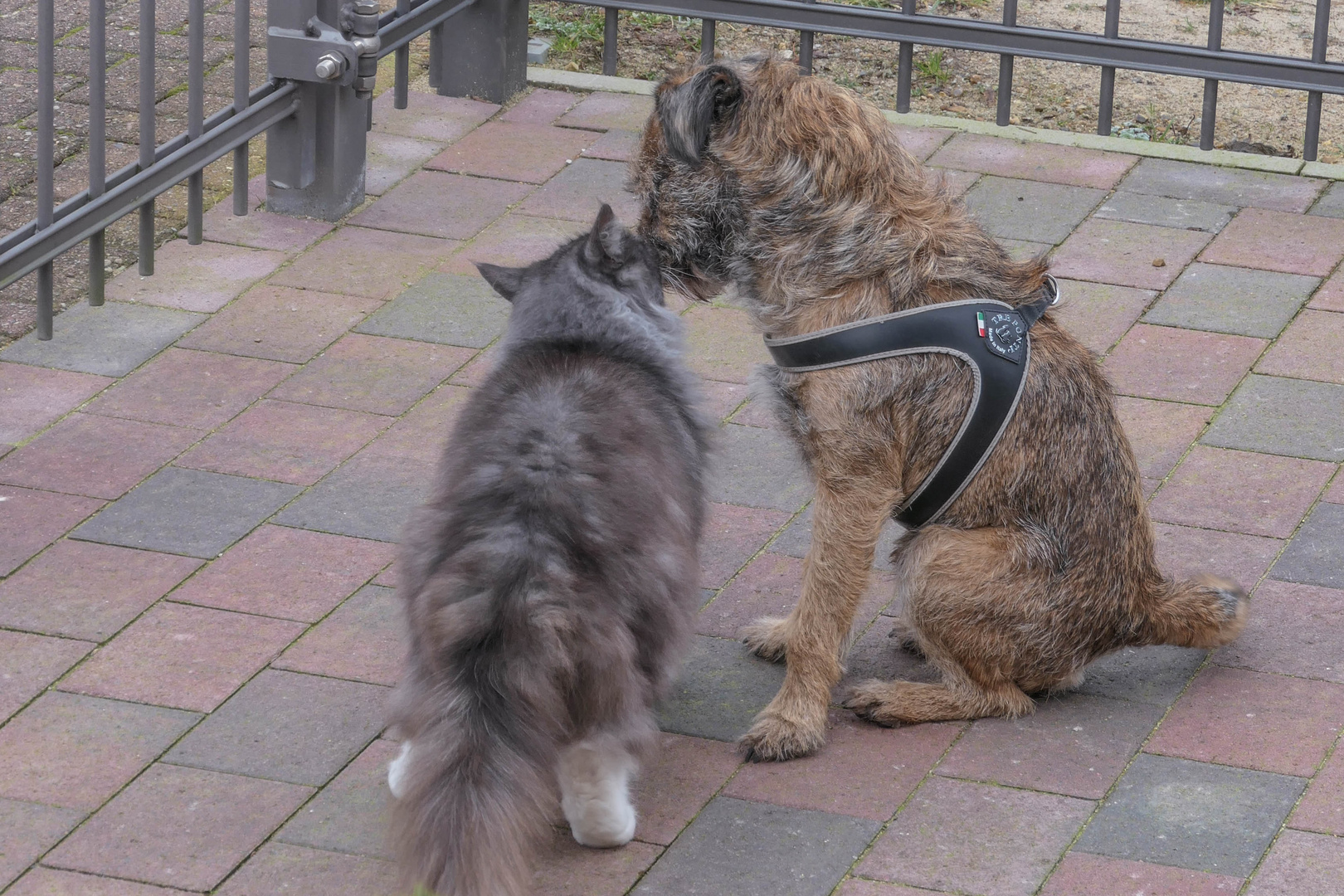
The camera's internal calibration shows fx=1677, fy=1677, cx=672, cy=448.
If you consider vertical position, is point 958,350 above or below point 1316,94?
below

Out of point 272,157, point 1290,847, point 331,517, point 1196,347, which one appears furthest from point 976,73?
point 1290,847

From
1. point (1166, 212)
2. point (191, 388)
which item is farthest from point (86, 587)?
point (1166, 212)

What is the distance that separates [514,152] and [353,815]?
3.93 meters

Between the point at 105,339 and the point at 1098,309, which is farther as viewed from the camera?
the point at 1098,309

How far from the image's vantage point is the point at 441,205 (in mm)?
6480

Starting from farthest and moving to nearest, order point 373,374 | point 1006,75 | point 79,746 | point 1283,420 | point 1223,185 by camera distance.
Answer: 1. point 1006,75
2. point 1223,185
3. point 373,374
4. point 1283,420
5. point 79,746

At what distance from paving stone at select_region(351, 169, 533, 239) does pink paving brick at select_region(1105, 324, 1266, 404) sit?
2401 millimetres

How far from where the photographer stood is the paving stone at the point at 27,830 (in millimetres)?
3354

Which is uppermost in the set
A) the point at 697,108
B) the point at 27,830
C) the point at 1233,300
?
the point at 697,108

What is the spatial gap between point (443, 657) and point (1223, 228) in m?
4.34

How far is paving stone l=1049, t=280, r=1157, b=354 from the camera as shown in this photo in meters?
5.63

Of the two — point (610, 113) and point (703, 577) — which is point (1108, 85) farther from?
point (703, 577)

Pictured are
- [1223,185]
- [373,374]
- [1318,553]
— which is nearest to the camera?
[1318,553]

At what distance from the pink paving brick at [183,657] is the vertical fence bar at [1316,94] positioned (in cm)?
471
